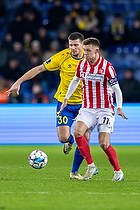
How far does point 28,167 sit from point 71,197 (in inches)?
135

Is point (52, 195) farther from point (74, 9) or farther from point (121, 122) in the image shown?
point (74, 9)

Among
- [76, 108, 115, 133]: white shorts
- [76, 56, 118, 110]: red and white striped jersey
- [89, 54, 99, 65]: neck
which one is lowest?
[76, 108, 115, 133]: white shorts

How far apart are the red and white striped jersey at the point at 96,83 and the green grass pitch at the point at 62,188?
1062 millimetres

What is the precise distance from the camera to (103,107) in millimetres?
7266

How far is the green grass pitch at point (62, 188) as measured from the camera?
17.4 ft

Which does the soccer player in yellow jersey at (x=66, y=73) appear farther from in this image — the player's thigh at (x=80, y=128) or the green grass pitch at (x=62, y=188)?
the player's thigh at (x=80, y=128)

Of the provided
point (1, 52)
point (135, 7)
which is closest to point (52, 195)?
point (1, 52)

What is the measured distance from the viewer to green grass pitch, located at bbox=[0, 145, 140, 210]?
529cm

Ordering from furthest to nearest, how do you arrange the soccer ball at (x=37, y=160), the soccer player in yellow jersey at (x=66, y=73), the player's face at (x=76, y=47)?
the soccer player in yellow jersey at (x=66, y=73) → the player's face at (x=76, y=47) → the soccer ball at (x=37, y=160)

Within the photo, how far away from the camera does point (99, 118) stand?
23.7ft

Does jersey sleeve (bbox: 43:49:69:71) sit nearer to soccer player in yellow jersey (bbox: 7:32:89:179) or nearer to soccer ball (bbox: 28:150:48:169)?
soccer player in yellow jersey (bbox: 7:32:89:179)

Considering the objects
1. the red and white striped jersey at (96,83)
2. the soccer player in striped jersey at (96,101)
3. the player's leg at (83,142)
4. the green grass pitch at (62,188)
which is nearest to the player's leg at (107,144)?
the soccer player in striped jersey at (96,101)

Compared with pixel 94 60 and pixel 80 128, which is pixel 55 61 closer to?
pixel 94 60

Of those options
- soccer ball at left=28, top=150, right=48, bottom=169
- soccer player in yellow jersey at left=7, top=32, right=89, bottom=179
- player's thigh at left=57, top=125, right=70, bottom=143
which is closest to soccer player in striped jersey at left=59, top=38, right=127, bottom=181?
soccer ball at left=28, top=150, right=48, bottom=169
